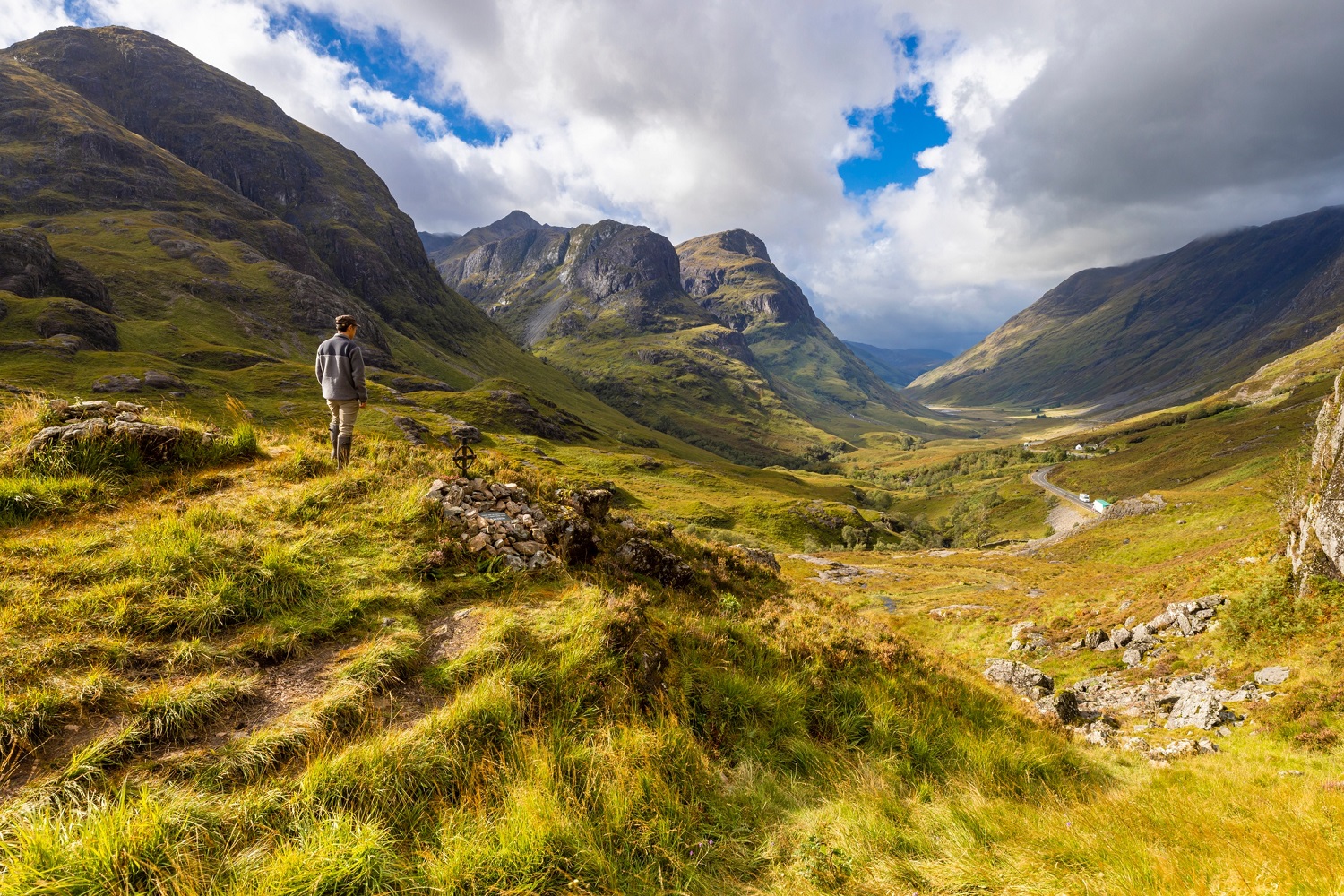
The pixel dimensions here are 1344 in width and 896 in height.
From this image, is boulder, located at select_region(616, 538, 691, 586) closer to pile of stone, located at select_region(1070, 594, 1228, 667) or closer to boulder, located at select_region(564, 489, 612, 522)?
boulder, located at select_region(564, 489, 612, 522)

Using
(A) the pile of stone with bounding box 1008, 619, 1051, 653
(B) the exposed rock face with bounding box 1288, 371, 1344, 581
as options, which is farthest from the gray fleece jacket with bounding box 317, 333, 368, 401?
(A) the pile of stone with bounding box 1008, 619, 1051, 653

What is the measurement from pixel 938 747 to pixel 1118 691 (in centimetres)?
2057

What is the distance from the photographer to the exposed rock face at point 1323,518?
696 inches

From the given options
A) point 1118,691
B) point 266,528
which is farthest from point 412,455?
point 1118,691

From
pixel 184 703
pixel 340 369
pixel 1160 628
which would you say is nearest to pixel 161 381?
pixel 340 369

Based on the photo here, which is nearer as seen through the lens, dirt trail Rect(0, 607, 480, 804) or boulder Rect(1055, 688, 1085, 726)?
dirt trail Rect(0, 607, 480, 804)

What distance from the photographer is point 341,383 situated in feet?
36.2

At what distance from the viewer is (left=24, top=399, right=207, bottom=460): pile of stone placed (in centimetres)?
842

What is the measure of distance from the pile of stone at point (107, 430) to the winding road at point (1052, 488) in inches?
5847

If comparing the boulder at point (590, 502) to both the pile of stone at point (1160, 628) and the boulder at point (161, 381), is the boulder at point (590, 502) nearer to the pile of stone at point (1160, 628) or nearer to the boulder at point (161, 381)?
the pile of stone at point (1160, 628)

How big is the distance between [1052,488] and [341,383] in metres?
199

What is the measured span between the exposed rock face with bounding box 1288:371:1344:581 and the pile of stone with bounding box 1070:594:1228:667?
11.9 feet

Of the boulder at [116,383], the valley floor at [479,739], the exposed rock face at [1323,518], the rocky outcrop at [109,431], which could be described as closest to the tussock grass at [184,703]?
the valley floor at [479,739]

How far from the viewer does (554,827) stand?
431cm
